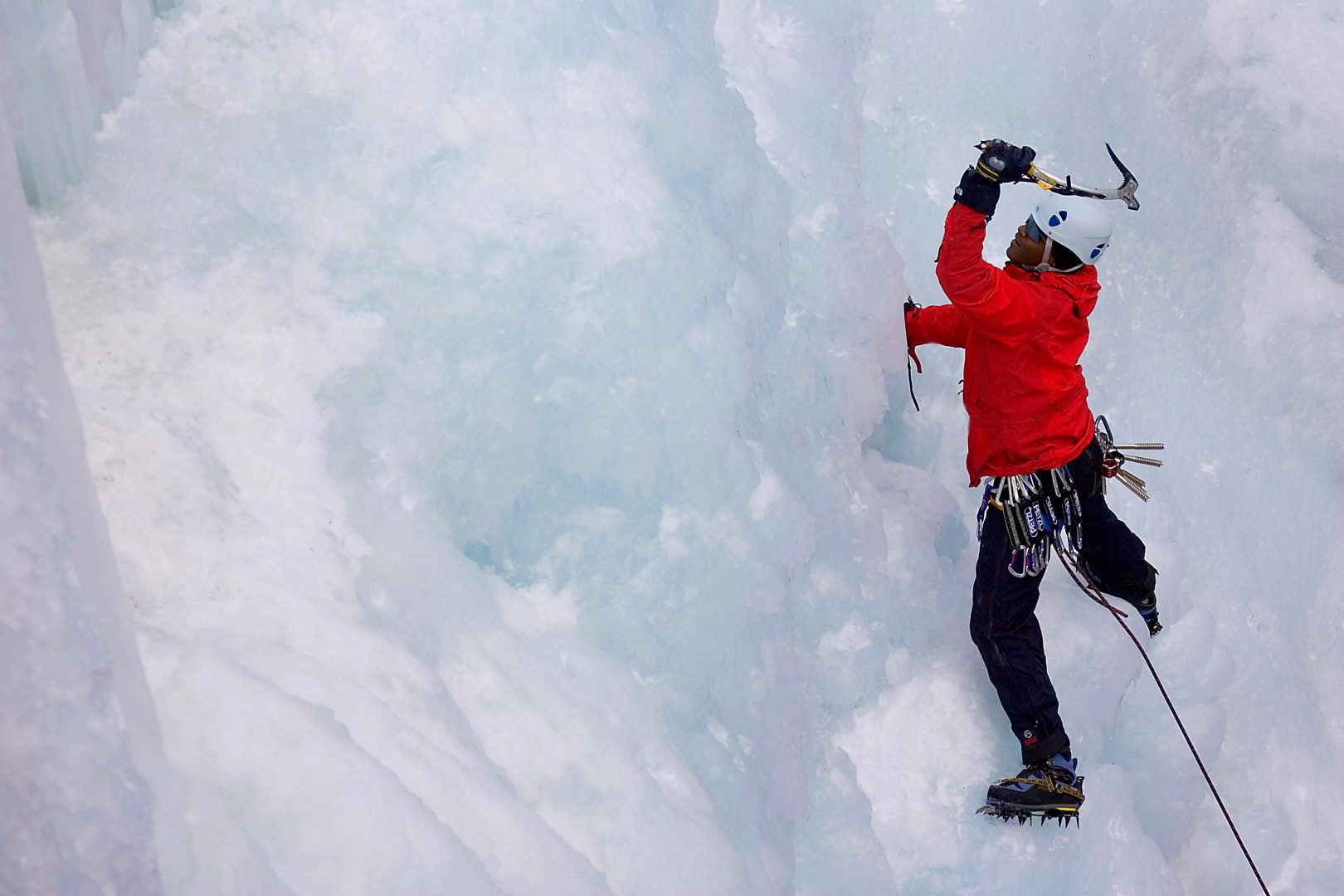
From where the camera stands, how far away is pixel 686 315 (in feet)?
8.07

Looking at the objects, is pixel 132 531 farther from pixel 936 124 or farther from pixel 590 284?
pixel 936 124

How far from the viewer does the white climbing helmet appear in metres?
2.55

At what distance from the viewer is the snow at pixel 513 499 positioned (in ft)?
4.49

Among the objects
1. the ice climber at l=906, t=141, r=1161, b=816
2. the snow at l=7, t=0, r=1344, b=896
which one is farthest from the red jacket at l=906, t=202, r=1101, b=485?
the snow at l=7, t=0, r=1344, b=896

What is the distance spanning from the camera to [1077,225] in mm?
2549

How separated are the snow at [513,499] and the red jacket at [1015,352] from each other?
0.32m

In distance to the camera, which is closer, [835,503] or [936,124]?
[835,503]

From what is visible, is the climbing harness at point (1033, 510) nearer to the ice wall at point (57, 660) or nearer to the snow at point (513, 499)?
the snow at point (513, 499)

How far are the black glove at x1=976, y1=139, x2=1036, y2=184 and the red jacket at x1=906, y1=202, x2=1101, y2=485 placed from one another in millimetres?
92

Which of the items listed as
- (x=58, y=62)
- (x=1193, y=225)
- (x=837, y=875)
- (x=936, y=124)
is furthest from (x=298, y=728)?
(x=1193, y=225)

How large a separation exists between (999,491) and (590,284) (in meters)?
1.13

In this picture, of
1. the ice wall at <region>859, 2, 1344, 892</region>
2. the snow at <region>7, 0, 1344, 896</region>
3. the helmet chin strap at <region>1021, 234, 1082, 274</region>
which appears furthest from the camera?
the ice wall at <region>859, 2, 1344, 892</region>

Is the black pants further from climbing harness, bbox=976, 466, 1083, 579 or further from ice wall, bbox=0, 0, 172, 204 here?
ice wall, bbox=0, 0, 172, 204

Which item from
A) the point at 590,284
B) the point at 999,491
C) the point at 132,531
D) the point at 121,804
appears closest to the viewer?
the point at 121,804
